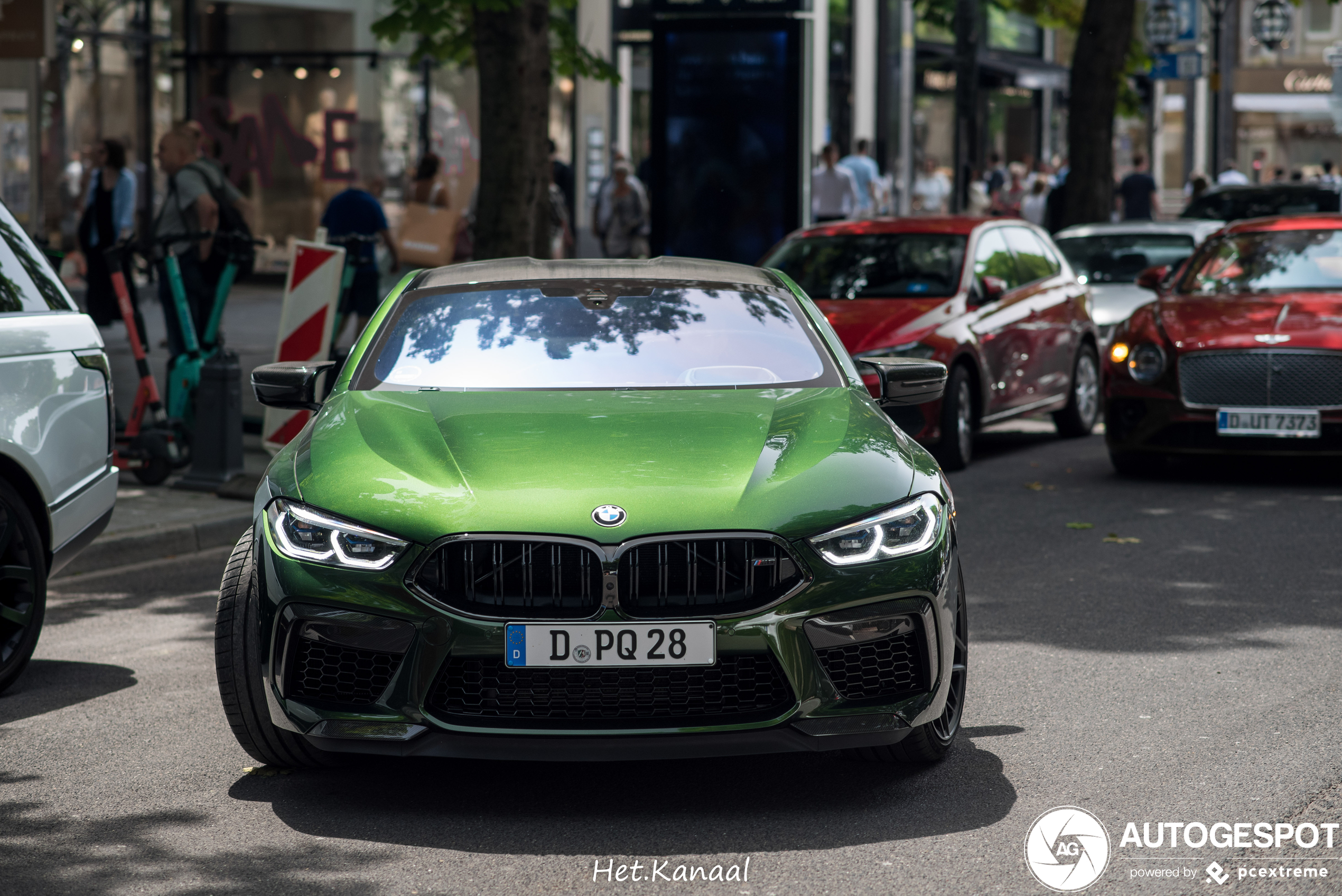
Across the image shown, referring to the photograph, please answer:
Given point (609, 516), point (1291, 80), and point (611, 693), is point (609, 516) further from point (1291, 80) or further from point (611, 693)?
point (1291, 80)

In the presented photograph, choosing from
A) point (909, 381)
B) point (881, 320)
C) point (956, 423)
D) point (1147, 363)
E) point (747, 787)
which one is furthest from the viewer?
point (956, 423)

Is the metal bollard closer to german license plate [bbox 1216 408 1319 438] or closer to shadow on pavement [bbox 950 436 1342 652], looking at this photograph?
shadow on pavement [bbox 950 436 1342 652]

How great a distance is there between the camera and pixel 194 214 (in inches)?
479

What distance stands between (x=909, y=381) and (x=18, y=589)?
Answer: 116 inches

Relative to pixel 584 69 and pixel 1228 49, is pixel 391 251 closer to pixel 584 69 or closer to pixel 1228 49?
pixel 584 69

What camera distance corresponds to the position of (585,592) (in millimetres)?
4340

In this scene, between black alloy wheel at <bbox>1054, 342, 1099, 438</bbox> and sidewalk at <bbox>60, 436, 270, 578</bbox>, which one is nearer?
sidewalk at <bbox>60, 436, 270, 578</bbox>

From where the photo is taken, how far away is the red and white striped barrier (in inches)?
404

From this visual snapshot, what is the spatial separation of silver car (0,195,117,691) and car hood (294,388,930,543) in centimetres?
127

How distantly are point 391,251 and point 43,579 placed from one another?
1013 cm

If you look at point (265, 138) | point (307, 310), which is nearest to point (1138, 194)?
point (265, 138)

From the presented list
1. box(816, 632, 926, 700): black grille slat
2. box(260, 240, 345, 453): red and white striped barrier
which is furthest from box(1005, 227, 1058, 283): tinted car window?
box(816, 632, 926, 700): black grille slat

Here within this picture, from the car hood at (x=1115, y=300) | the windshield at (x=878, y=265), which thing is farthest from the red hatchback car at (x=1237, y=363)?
the car hood at (x=1115, y=300)

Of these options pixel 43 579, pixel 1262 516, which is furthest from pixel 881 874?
pixel 1262 516
